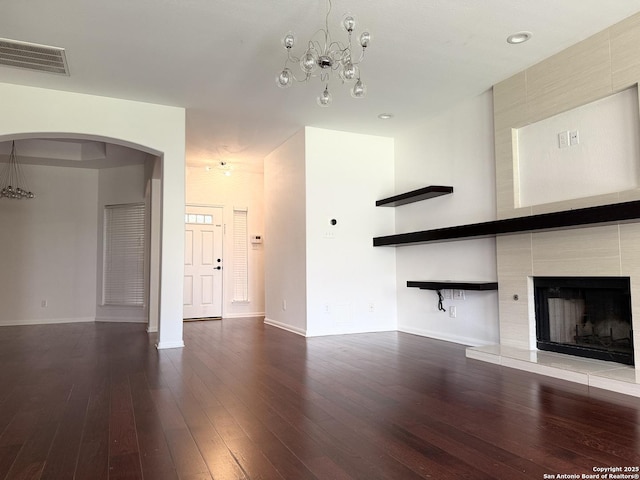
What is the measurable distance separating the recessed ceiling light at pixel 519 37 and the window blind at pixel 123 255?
664 centimetres

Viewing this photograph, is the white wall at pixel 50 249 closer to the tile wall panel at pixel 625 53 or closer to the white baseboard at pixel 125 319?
the white baseboard at pixel 125 319

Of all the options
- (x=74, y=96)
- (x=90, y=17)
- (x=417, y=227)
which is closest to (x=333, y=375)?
(x=417, y=227)

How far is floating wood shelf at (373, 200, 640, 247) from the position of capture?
3.12m

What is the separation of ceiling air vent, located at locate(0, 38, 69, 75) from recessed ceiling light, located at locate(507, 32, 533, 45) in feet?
12.6

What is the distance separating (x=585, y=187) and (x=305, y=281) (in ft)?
11.1

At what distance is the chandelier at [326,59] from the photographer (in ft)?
9.43

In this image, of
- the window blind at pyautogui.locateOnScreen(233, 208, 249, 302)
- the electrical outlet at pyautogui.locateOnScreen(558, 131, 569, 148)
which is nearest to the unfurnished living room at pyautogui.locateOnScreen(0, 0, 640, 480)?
the electrical outlet at pyautogui.locateOnScreen(558, 131, 569, 148)

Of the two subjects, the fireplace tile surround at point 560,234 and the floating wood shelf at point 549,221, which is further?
the fireplace tile surround at point 560,234

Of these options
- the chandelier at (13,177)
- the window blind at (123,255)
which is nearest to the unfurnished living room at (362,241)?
the chandelier at (13,177)

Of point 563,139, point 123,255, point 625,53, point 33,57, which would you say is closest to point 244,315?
point 123,255

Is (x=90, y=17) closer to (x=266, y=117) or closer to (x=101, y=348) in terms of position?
(x=266, y=117)

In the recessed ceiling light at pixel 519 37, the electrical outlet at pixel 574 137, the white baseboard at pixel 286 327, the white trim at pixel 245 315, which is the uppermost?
the recessed ceiling light at pixel 519 37

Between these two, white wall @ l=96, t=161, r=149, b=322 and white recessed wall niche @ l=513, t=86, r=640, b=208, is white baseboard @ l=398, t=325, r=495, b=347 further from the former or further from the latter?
white wall @ l=96, t=161, r=149, b=322

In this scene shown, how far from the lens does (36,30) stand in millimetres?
3469
